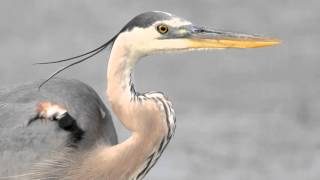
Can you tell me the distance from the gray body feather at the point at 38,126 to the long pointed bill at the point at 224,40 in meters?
0.56

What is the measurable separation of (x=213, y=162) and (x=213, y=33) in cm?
153

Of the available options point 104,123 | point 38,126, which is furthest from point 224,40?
point 38,126

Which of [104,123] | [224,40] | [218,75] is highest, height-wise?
[224,40]

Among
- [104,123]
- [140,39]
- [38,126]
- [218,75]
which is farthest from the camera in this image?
[218,75]

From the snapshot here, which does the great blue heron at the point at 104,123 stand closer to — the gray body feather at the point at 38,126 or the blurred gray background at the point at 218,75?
the gray body feather at the point at 38,126

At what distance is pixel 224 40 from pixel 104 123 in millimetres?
652

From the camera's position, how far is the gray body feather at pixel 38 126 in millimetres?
3586

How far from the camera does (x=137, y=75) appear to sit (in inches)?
225


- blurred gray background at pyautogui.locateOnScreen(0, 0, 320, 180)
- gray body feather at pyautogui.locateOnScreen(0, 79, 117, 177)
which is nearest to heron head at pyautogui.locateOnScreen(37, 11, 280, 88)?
gray body feather at pyautogui.locateOnScreen(0, 79, 117, 177)

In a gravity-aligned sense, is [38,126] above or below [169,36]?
below

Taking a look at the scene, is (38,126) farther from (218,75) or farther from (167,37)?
(218,75)

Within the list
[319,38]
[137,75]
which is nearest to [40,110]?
[137,75]

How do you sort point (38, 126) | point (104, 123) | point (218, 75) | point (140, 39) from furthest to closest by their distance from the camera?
1. point (218, 75)
2. point (104, 123)
3. point (38, 126)
4. point (140, 39)

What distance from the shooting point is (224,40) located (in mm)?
3461
